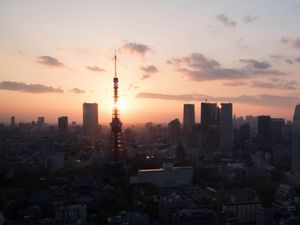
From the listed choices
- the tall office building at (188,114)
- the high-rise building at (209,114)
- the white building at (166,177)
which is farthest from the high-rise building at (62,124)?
the white building at (166,177)

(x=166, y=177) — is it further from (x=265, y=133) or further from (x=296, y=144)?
(x=265, y=133)

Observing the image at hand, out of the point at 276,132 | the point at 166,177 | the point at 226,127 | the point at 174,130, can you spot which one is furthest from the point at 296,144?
the point at 174,130

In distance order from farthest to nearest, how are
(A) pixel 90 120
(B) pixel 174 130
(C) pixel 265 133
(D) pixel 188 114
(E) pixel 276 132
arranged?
(A) pixel 90 120, (D) pixel 188 114, (B) pixel 174 130, (E) pixel 276 132, (C) pixel 265 133

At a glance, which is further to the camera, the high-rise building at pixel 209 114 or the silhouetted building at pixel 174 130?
the silhouetted building at pixel 174 130

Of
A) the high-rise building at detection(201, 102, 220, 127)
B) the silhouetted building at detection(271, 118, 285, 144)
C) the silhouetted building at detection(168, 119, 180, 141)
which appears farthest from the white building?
the silhouetted building at detection(168, 119, 180, 141)

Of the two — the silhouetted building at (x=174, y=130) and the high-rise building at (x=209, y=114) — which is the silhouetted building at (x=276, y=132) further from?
the silhouetted building at (x=174, y=130)

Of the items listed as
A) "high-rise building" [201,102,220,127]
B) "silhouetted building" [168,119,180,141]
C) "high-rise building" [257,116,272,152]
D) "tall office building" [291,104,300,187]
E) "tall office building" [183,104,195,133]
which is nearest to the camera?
"tall office building" [291,104,300,187]

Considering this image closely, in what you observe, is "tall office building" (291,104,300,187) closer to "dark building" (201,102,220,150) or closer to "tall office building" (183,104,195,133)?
"dark building" (201,102,220,150)
